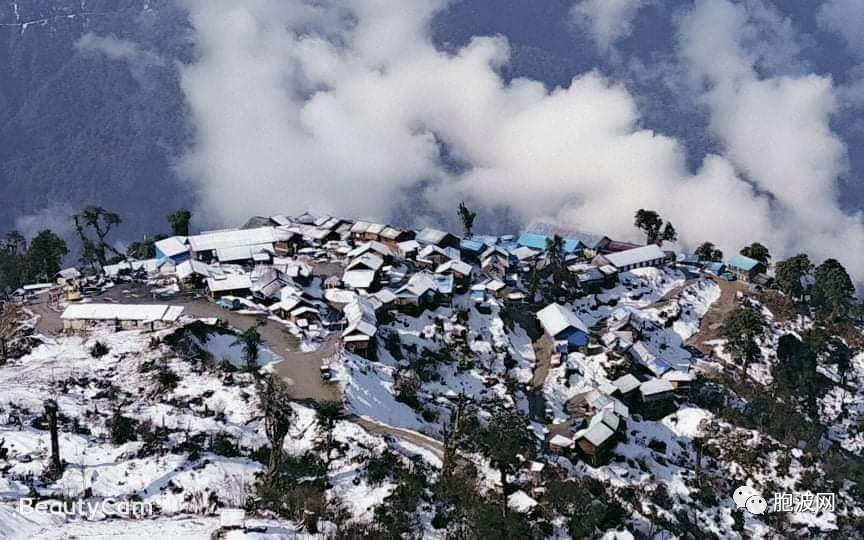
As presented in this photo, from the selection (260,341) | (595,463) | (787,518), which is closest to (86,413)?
(260,341)

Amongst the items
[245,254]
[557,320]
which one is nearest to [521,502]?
[557,320]

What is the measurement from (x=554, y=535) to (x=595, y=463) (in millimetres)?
17287

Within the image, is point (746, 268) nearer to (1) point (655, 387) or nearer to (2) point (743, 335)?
(2) point (743, 335)

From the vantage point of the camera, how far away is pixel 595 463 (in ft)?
176

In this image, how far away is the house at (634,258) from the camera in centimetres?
9344

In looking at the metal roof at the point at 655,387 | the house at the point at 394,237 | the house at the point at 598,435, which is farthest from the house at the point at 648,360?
the house at the point at 394,237

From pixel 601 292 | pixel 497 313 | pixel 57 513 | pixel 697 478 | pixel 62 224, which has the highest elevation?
pixel 62 224

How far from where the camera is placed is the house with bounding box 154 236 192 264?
80812 millimetres

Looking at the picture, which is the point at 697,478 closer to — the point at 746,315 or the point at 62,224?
the point at 746,315

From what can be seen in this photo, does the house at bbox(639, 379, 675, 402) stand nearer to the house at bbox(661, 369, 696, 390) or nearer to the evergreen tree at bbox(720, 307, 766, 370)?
the house at bbox(661, 369, 696, 390)

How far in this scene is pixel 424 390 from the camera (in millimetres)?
59781

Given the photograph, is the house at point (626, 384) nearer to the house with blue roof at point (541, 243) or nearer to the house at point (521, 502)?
the house at point (521, 502)

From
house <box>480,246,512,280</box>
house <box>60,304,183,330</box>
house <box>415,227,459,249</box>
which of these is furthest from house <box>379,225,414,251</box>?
house <box>60,304,183,330</box>

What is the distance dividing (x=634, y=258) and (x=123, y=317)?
6150cm
